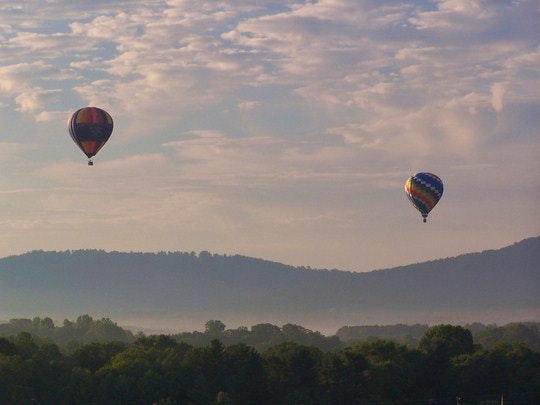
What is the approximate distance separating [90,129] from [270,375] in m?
32.8

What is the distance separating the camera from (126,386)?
12088 cm

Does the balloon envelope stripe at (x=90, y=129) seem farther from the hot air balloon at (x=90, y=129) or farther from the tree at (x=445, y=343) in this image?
the tree at (x=445, y=343)

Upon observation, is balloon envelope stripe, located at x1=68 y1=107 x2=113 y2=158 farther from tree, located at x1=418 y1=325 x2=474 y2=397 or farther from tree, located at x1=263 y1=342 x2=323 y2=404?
tree, located at x1=418 y1=325 x2=474 y2=397

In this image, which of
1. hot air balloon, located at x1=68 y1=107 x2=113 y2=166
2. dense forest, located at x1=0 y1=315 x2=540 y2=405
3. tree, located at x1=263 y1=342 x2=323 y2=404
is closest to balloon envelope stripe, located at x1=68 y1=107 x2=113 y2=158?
hot air balloon, located at x1=68 y1=107 x2=113 y2=166

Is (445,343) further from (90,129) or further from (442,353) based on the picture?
(90,129)

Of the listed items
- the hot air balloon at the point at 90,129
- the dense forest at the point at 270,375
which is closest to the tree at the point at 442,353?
the dense forest at the point at 270,375

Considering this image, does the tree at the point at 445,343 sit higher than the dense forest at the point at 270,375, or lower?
higher

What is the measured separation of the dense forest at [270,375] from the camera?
12275 centimetres

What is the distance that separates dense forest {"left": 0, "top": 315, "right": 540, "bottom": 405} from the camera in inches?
4833

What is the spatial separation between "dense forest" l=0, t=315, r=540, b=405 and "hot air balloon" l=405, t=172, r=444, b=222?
56.6 feet

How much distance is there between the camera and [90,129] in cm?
13988

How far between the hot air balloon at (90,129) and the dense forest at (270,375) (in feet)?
75.8

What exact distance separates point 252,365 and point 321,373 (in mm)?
7686

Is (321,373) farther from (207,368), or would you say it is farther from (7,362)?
(7,362)
